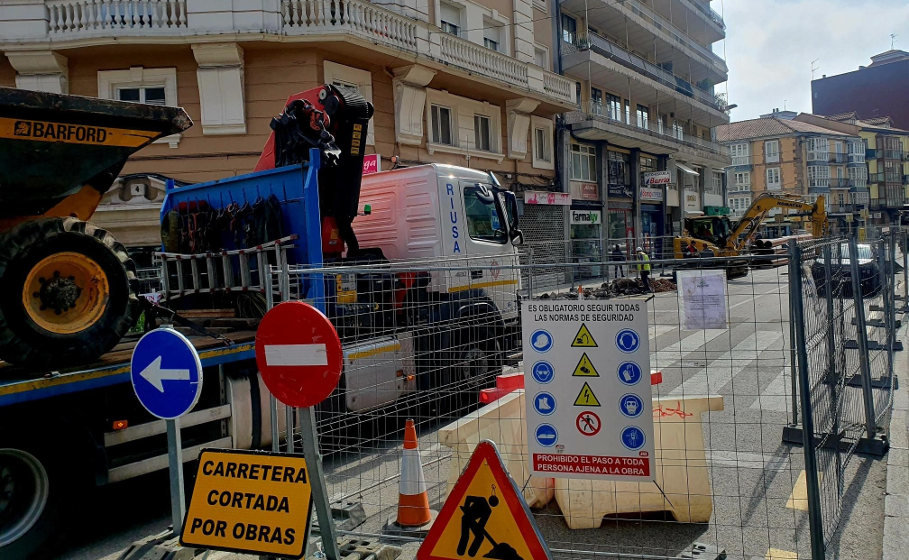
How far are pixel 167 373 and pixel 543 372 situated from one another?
198cm

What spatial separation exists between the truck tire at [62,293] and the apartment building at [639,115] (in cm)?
1641

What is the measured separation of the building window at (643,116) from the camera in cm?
3216

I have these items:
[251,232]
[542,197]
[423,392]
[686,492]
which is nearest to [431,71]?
[542,197]

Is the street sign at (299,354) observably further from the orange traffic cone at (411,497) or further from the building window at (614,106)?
the building window at (614,106)

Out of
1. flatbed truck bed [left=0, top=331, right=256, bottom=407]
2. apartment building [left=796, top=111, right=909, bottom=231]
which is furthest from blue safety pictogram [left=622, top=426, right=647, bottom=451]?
apartment building [left=796, top=111, right=909, bottom=231]

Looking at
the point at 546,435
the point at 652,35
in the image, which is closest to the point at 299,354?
the point at 546,435

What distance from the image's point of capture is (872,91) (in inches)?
3388

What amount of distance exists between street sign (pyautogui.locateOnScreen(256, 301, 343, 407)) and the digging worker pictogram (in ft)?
2.68

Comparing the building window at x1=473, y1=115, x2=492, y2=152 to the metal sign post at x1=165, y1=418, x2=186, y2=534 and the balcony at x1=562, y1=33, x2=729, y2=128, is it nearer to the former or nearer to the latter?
the balcony at x1=562, y1=33, x2=729, y2=128

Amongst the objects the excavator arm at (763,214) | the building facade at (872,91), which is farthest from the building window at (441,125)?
the building facade at (872,91)

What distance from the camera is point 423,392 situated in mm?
5152

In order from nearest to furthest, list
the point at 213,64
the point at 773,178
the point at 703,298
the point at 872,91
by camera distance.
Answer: the point at 703,298 → the point at 213,64 → the point at 773,178 → the point at 872,91

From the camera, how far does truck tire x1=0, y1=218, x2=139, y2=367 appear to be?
13.5 feet

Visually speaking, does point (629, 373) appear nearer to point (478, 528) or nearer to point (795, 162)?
point (478, 528)
